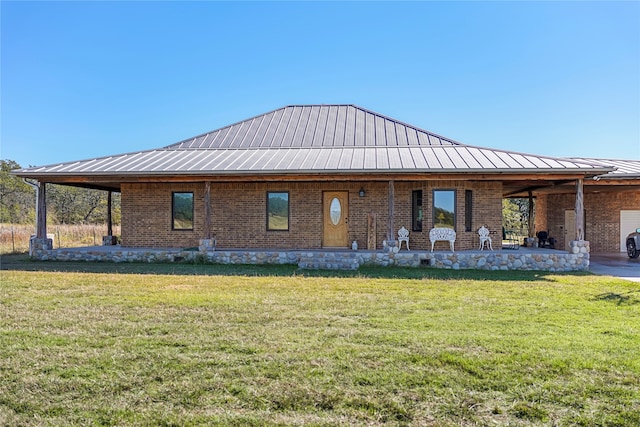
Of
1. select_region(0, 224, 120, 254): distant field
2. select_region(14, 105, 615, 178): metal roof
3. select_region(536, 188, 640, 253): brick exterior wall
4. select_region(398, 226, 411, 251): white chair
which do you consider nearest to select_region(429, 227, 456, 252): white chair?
select_region(398, 226, 411, 251): white chair

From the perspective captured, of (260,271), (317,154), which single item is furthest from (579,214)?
(260,271)

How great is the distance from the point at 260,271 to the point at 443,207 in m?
6.24

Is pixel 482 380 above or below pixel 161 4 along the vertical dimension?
below

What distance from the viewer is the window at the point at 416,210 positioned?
12719 mm

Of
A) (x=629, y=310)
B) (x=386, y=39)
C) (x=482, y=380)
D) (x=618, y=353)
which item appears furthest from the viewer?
(x=386, y=39)

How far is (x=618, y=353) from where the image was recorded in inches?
156

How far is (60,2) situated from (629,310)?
13952 mm

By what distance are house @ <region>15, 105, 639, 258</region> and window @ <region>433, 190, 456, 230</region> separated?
0.03 m

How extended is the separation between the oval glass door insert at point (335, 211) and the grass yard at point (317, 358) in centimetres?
629

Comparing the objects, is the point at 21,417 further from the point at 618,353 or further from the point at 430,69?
the point at 430,69

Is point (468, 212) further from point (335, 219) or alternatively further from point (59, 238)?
point (59, 238)

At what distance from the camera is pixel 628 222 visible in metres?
15.9

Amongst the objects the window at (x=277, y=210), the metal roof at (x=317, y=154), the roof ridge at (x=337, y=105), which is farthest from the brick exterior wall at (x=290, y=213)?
the roof ridge at (x=337, y=105)

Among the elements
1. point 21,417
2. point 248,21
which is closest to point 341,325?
point 21,417
